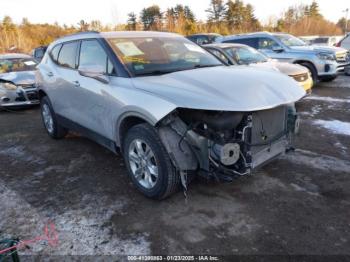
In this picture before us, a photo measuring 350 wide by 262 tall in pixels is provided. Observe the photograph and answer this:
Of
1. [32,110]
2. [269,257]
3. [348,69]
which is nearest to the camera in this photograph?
[269,257]

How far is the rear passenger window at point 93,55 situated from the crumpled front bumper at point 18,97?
460cm

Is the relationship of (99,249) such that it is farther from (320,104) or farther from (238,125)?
(320,104)

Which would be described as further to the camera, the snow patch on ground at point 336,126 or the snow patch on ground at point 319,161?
the snow patch on ground at point 336,126

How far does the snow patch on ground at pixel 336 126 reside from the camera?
5.51m

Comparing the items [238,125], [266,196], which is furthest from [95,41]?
[266,196]

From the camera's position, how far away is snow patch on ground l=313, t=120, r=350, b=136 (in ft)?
18.1

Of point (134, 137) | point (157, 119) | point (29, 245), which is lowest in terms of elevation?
point (29, 245)

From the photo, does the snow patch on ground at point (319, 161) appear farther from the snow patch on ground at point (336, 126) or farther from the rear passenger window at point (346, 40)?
the rear passenger window at point (346, 40)

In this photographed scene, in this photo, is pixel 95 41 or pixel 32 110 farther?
pixel 32 110

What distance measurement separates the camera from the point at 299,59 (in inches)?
389

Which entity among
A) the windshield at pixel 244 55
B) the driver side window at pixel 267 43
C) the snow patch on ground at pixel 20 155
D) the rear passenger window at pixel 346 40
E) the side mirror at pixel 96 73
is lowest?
the snow patch on ground at pixel 20 155

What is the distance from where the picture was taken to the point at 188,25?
1284 inches

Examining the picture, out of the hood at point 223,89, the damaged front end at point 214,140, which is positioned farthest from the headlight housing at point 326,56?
the damaged front end at point 214,140

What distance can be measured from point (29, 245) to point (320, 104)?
710 centimetres
